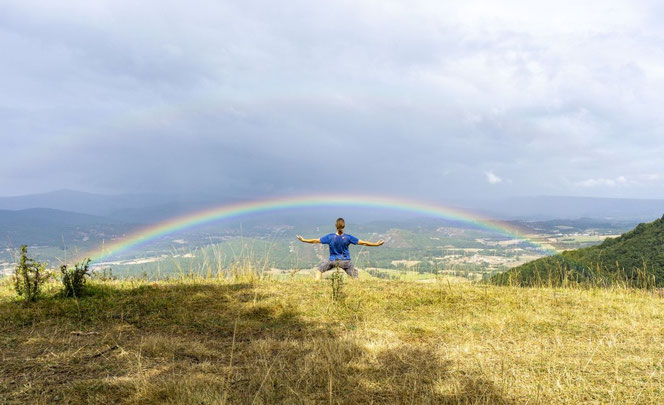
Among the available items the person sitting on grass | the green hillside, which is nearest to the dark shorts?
the person sitting on grass

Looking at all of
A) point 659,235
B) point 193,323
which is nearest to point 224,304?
point 193,323

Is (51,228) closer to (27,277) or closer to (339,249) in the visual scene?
(27,277)

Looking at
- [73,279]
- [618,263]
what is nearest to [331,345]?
[73,279]

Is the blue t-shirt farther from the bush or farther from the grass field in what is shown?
the bush

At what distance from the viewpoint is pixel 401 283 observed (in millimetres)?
10016

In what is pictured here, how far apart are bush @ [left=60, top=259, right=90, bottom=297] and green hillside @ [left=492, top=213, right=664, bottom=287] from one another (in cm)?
1270

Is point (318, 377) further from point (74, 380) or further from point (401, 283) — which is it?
point (401, 283)

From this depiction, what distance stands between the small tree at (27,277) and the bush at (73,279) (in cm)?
35

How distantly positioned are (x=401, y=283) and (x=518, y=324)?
3846mm

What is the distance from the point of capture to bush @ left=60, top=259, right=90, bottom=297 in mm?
7652

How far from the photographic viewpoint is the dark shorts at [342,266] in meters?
11.2

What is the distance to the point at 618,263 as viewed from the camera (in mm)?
15898

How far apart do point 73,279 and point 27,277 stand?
30.5 inches

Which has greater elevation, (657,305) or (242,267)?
(242,267)
